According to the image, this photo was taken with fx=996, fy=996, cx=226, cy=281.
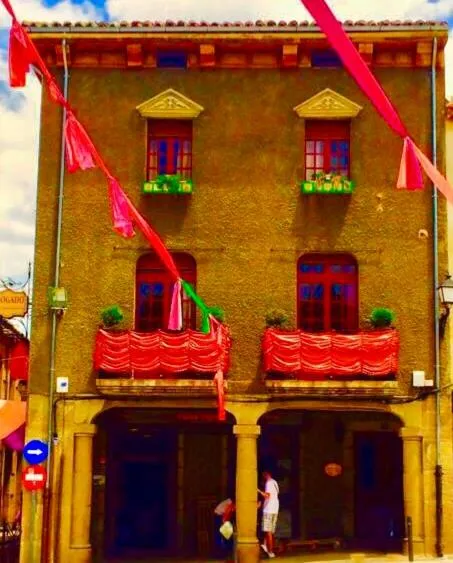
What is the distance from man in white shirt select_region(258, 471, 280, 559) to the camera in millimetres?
20859

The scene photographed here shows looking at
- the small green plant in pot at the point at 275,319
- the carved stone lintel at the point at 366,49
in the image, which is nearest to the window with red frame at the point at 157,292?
the small green plant in pot at the point at 275,319

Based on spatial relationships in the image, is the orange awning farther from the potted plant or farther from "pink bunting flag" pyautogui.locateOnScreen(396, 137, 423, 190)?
"pink bunting flag" pyautogui.locateOnScreen(396, 137, 423, 190)

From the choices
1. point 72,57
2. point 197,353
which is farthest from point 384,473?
point 72,57

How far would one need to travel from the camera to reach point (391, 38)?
21531 mm

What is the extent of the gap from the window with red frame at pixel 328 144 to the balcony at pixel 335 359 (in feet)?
13.1

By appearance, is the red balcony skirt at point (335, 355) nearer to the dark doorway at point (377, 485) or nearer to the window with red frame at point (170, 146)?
the dark doorway at point (377, 485)

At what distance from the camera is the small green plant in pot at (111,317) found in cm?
2092

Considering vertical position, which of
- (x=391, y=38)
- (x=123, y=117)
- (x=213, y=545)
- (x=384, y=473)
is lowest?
(x=213, y=545)

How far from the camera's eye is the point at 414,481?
20516mm

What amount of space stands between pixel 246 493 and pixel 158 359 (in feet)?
10.8

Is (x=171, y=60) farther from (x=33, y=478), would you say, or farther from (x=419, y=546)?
(x=419, y=546)

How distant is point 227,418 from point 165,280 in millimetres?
3448

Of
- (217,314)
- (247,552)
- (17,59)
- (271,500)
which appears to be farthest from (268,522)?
(17,59)

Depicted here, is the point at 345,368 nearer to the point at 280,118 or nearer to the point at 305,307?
the point at 305,307
